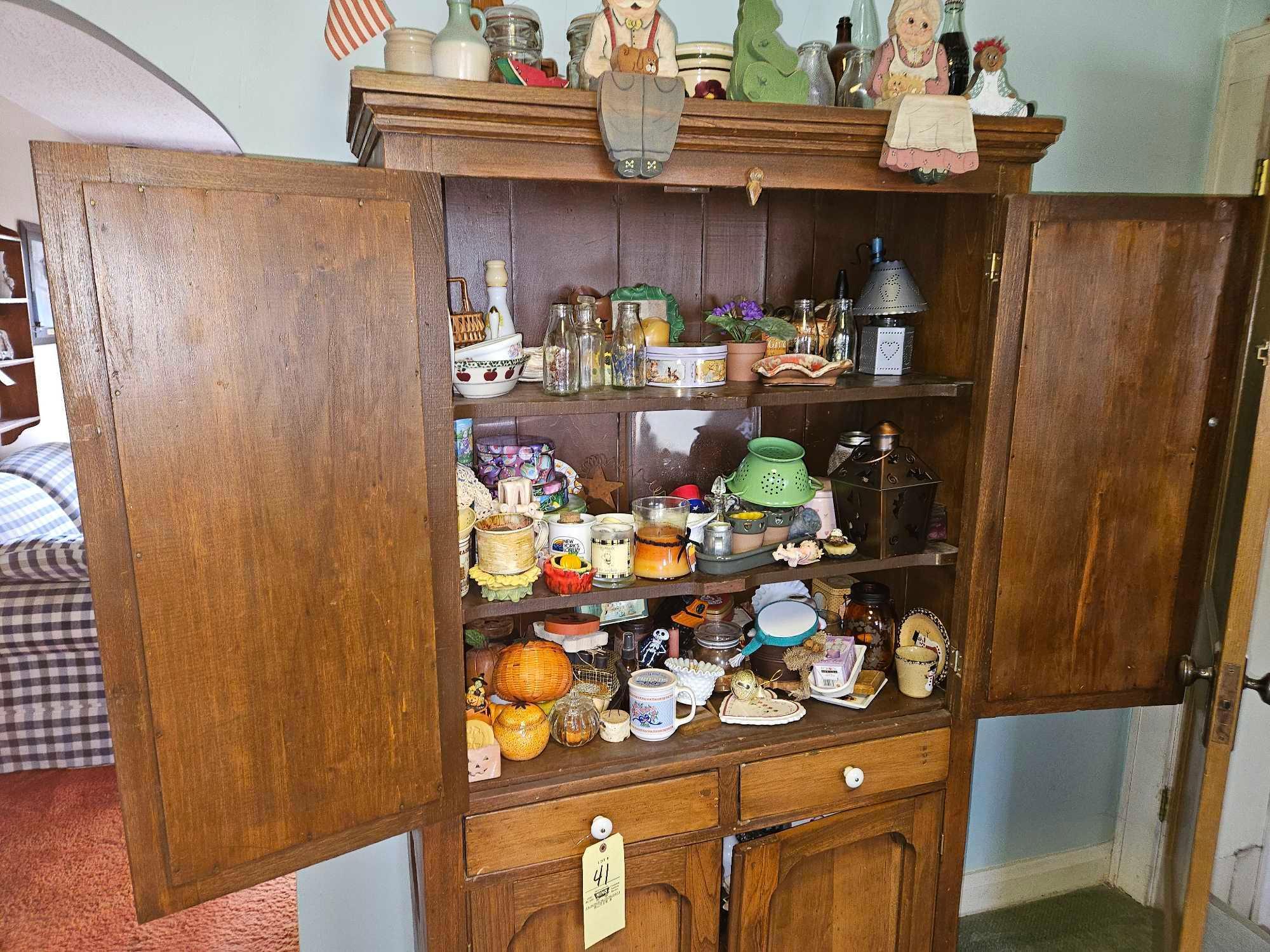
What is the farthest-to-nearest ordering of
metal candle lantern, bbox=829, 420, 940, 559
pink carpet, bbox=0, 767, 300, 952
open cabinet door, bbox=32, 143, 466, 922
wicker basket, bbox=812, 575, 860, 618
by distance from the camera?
pink carpet, bbox=0, 767, 300, 952, wicker basket, bbox=812, 575, 860, 618, metal candle lantern, bbox=829, 420, 940, 559, open cabinet door, bbox=32, 143, 466, 922

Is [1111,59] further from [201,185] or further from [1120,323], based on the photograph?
[201,185]

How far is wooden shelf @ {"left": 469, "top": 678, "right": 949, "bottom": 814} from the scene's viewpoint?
1.43m

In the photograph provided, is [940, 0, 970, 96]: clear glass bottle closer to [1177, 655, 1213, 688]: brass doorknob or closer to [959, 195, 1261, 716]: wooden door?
[959, 195, 1261, 716]: wooden door

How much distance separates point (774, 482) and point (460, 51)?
0.88 meters

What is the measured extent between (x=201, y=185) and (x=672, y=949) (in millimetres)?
1450

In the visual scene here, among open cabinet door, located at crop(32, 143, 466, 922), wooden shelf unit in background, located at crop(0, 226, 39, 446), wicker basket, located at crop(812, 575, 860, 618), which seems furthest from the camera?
wooden shelf unit in background, located at crop(0, 226, 39, 446)

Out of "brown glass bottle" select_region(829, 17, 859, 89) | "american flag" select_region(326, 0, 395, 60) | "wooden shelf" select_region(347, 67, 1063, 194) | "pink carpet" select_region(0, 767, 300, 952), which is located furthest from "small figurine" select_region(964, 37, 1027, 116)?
"pink carpet" select_region(0, 767, 300, 952)

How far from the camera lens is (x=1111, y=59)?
1883 millimetres

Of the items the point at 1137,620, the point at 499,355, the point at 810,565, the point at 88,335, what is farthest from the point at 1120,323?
the point at 88,335

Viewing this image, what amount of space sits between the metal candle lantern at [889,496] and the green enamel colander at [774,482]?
98mm

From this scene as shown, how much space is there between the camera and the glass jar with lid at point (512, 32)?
131 centimetres

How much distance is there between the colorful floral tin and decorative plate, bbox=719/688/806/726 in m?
0.54

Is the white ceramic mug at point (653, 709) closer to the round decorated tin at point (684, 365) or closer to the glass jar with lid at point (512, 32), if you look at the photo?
the round decorated tin at point (684, 365)

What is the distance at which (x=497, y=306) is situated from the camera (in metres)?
1.45
